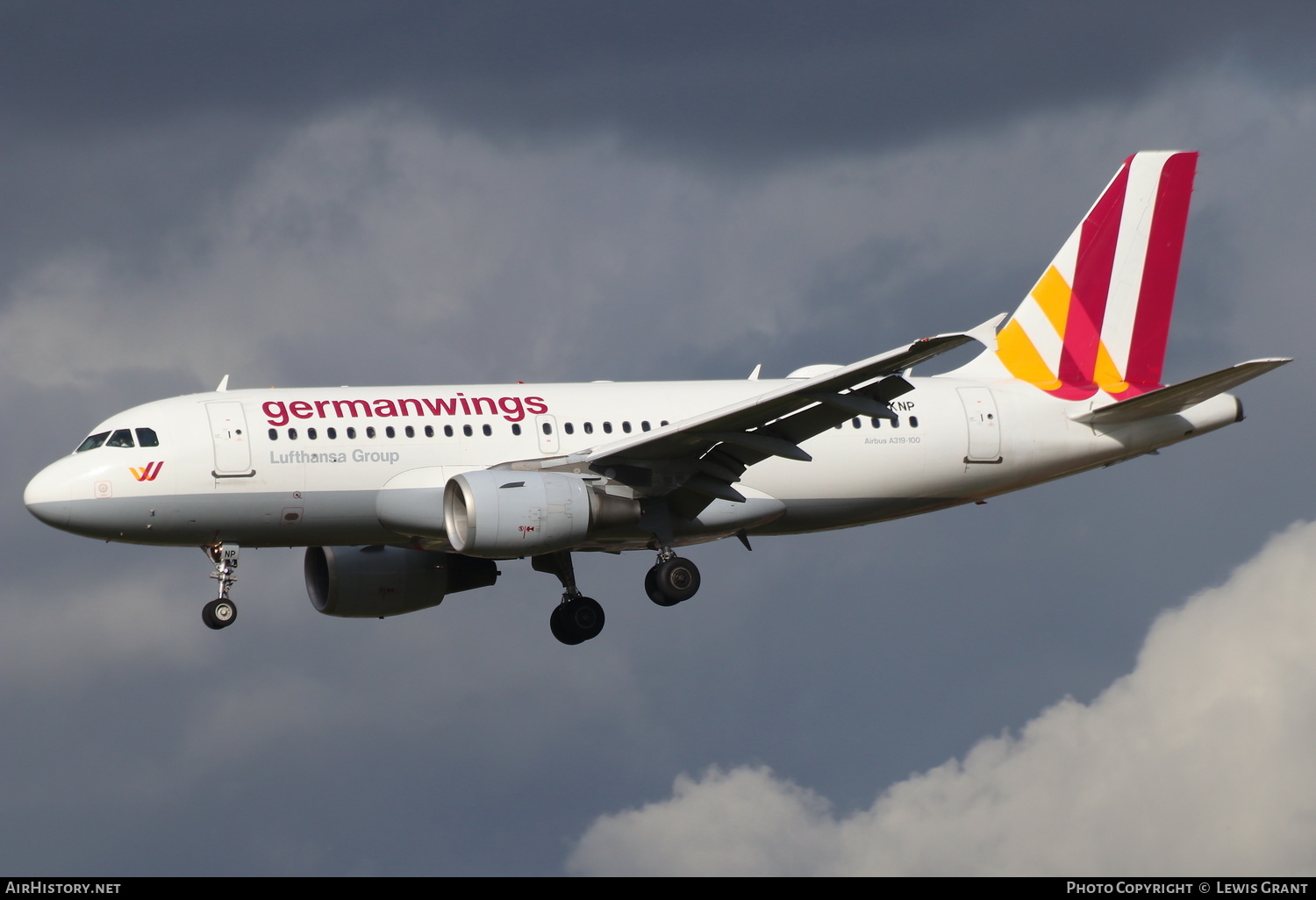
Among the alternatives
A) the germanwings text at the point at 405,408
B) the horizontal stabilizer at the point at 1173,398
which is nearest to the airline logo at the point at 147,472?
the germanwings text at the point at 405,408

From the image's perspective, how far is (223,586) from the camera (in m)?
36.7

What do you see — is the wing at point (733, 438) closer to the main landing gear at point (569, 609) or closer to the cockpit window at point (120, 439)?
the main landing gear at point (569, 609)

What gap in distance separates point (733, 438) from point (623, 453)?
2.26 m

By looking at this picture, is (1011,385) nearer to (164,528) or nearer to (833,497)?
(833,497)

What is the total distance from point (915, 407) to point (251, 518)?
47.9 ft

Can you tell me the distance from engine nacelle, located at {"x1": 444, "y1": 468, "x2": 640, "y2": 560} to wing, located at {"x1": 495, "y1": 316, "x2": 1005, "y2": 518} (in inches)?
49.7

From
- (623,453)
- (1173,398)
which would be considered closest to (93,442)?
(623,453)

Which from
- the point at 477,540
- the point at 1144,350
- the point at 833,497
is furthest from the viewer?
the point at 1144,350

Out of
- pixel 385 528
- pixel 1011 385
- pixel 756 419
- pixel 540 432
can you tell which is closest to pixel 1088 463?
pixel 1011 385

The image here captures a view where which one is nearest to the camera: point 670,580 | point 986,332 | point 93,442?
point 986,332

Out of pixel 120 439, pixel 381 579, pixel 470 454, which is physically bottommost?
pixel 381 579

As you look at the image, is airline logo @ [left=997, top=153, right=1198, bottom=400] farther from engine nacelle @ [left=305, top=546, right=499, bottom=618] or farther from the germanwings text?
engine nacelle @ [left=305, top=546, right=499, bottom=618]

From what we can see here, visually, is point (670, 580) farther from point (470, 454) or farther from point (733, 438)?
point (470, 454)

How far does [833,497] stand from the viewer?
130 feet
